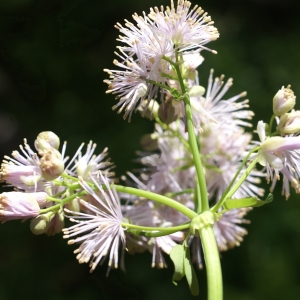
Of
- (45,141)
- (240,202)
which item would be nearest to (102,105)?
(45,141)

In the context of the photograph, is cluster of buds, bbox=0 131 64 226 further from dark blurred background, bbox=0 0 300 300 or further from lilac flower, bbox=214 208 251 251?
dark blurred background, bbox=0 0 300 300

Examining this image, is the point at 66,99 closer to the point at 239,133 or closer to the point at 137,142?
the point at 137,142

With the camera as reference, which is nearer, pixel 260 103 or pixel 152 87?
pixel 152 87

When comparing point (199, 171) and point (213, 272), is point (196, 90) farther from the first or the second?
point (213, 272)

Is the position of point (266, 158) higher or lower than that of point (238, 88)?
lower

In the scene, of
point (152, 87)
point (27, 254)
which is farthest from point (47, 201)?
point (27, 254)

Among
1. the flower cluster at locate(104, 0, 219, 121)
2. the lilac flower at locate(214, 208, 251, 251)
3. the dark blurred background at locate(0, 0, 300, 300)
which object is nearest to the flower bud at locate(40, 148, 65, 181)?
the flower cluster at locate(104, 0, 219, 121)

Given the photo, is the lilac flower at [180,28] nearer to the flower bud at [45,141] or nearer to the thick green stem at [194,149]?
the thick green stem at [194,149]
